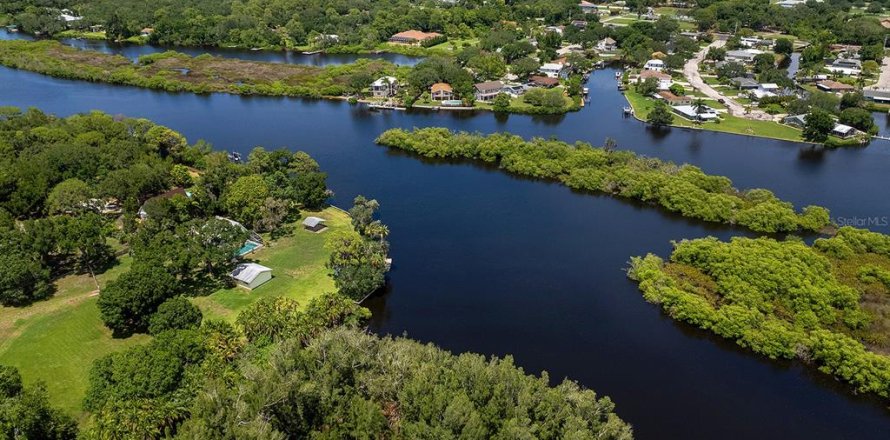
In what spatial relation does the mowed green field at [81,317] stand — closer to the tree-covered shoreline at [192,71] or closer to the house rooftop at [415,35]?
the tree-covered shoreline at [192,71]

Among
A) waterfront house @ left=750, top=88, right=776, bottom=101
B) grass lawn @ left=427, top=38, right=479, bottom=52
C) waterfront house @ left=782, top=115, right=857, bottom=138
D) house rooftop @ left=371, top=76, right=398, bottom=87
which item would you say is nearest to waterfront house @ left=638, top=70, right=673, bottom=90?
waterfront house @ left=750, top=88, right=776, bottom=101

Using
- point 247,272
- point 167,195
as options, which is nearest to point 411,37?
point 167,195

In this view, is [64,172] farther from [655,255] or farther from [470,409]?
[655,255]

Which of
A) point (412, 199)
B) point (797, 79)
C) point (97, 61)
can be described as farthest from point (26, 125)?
point (797, 79)

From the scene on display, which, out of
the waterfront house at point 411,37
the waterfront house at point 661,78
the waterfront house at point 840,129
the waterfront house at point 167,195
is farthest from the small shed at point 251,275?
the waterfront house at point 411,37

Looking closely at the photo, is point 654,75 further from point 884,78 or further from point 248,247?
point 248,247

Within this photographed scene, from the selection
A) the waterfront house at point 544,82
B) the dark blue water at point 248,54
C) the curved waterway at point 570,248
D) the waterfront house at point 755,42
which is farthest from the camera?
the waterfront house at point 755,42

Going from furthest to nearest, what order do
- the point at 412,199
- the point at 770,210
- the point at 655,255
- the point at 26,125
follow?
the point at 26,125 < the point at 412,199 < the point at 770,210 < the point at 655,255

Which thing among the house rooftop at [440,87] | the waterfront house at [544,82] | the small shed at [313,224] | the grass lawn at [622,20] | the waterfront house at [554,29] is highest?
the grass lawn at [622,20]
